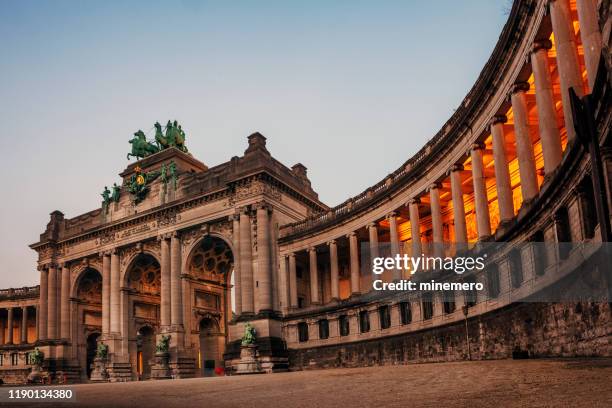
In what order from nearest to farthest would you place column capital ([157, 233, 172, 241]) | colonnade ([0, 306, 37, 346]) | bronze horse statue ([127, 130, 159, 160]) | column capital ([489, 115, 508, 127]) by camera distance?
column capital ([489, 115, 508, 127]), column capital ([157, 233, 172, 241]), bronze horse statue ([127, 130, 159, 160]), colonnade ([0, 306, 37, 346])

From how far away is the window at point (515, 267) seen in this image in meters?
25.4

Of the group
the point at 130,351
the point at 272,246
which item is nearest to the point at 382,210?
the point at 272,246

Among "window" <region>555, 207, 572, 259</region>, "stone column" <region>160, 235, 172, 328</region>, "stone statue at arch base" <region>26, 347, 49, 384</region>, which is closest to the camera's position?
"window" <region>555, 207, 572, 259</region>

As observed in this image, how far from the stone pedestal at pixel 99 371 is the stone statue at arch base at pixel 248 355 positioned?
18.8m

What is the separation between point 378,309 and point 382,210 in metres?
7.60

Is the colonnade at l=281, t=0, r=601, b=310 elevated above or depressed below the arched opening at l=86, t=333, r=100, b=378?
above

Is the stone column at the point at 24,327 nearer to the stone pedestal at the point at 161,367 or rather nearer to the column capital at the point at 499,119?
the stone pedestal at the point at 161,367

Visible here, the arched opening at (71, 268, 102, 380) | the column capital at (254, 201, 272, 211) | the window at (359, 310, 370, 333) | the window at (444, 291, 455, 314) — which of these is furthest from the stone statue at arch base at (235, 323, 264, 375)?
the arched opening at (71, 268, 102, 380)

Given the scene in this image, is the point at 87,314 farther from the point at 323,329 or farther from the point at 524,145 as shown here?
the point at 524,145

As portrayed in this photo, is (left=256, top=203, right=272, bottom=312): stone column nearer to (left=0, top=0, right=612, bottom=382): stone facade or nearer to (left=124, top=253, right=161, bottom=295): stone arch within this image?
(left=0, top=0, right=612, bottom=382): stone facade

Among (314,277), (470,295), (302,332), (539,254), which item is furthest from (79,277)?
(539,254)

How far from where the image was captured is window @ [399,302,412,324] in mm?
41531

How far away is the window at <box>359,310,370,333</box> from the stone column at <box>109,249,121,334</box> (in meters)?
28.9

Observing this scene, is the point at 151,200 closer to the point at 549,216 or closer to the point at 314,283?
the point at 314,283
